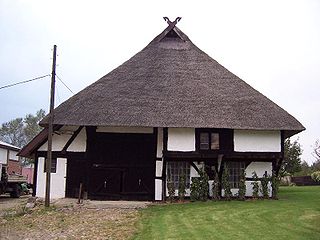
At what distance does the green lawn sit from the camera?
11664mm

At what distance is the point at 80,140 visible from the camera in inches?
904

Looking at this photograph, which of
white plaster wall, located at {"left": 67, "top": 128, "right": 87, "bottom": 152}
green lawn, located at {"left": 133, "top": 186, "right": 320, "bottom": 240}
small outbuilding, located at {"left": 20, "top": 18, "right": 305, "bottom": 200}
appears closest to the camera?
green lawn, located at {"left": 133, "top": 186, "right": 320, "bottom": 240}

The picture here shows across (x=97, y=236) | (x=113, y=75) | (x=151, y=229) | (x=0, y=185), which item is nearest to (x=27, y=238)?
(x=97, y=236)

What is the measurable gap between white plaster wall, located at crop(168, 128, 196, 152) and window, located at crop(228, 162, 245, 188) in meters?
2.38

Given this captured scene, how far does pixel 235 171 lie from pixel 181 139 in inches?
128

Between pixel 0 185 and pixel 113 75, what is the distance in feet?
32.9

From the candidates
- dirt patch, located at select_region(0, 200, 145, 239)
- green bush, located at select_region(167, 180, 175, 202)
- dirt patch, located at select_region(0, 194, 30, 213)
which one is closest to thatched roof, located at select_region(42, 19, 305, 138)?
green bush, located at select_region(167, 180, 175, 202)

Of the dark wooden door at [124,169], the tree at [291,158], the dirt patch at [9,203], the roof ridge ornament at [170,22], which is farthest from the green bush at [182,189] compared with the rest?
the tree at [291,158]

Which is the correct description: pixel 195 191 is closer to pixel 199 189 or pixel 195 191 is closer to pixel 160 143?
pixel 199 189

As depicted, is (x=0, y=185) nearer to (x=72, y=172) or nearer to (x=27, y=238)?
(x=72, y=172)

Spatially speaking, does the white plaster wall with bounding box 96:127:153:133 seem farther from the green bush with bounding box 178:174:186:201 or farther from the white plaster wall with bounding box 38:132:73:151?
the green bush with bounding box 178:174:186:201

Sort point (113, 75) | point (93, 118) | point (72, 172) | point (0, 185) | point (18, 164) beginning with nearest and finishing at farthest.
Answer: point (93, 118) < point (72, 172) < point (113, 75) < point (0, 185) < point (18, 164)

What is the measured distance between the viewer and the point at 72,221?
15320 mm

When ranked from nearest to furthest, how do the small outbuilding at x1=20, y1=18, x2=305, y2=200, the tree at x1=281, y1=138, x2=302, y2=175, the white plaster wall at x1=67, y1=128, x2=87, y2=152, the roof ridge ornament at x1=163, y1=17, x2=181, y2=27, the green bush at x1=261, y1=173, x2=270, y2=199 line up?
the small outbuilding at x1=20, y1=18, x2=305, y2=200, the green bush at x1=261, y1=173, x2=270, y2=199, the white plaster wall at x1=67, y1=128, x2=87, y2=152, the roof ridge ornament at x1=163, y1=17, x2=181, y2=27, the tree at x1=281, y1=138, x2=302, y2=175
